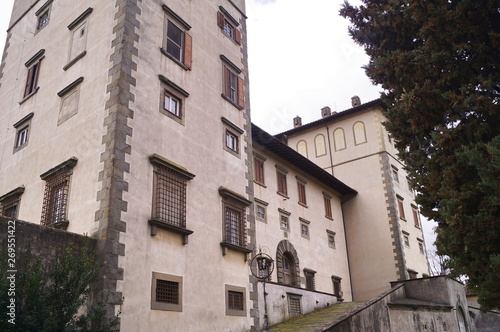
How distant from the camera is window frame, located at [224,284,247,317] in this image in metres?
15.1

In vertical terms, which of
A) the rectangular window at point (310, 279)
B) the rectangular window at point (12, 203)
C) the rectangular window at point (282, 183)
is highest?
the rectangular window at point (282, 183)

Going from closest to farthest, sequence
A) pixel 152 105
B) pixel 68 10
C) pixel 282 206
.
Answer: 1. pixel 152 105
2. pixel 68 10
3. pixel 282 206

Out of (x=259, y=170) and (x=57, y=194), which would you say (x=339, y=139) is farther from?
(x=57, y=194)

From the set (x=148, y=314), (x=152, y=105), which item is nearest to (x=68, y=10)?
(x=152, y=105)

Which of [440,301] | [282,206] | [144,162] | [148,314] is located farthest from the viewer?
[282,206]

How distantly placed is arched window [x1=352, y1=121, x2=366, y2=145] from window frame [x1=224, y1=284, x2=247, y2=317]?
63.7 feet

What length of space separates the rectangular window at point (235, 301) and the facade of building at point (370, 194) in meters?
15.5

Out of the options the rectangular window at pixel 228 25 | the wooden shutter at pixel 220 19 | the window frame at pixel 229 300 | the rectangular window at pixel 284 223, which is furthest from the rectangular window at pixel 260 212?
the wooden shutter at pixel 220 19

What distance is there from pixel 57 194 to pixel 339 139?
2335 cm

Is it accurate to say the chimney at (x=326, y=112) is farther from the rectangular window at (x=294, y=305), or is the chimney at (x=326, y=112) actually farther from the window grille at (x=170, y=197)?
the window grille at (x=170, y=197)

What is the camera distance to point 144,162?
13586 millimetres

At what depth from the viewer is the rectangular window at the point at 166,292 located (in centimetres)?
1262

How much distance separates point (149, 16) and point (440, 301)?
1785 cm

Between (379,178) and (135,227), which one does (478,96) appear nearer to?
(135,227)
